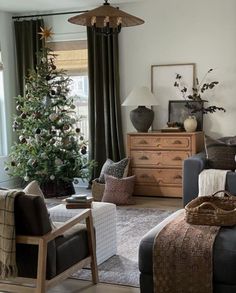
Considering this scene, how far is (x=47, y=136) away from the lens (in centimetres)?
645

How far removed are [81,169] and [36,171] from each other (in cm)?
62

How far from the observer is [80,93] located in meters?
7.26

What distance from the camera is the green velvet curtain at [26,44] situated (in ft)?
23.7

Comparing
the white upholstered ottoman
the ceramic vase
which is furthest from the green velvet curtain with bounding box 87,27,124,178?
the white upholstered ottoman

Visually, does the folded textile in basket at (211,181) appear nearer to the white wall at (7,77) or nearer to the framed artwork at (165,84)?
the framed artwork at (165,84)

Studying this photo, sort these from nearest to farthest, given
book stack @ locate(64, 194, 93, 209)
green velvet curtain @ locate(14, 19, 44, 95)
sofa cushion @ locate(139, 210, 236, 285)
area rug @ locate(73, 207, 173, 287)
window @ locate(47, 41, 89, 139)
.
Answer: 1. sofa cushion @ locate(139, 210, 236, 285)
2. area rug @ locate(73, 207, 173, 287)
3. book stack @ locate(64, 194, 93, 209)
4. window @ locate(47, 41, 89, 139)
5. green velvet curtain @ locate(14, 19, 44, 95)

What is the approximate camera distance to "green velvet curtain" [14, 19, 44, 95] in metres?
7.23

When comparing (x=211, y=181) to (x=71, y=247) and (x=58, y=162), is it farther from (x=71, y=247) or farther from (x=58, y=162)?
(x=71, y=247)

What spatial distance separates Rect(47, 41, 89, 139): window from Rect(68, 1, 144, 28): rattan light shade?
256 centimetres

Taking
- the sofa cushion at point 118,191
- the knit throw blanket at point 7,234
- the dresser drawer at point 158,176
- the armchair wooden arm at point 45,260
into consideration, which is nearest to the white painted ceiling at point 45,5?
the dresser drawer at point 158,176

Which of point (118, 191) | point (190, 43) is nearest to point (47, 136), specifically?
point (118, 191)

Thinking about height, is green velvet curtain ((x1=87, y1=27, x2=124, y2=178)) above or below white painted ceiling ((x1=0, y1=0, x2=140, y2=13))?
below

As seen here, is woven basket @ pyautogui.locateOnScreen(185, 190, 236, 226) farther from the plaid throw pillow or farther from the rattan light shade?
the plaid throw pillow

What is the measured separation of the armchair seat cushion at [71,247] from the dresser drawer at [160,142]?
9.36 ft
